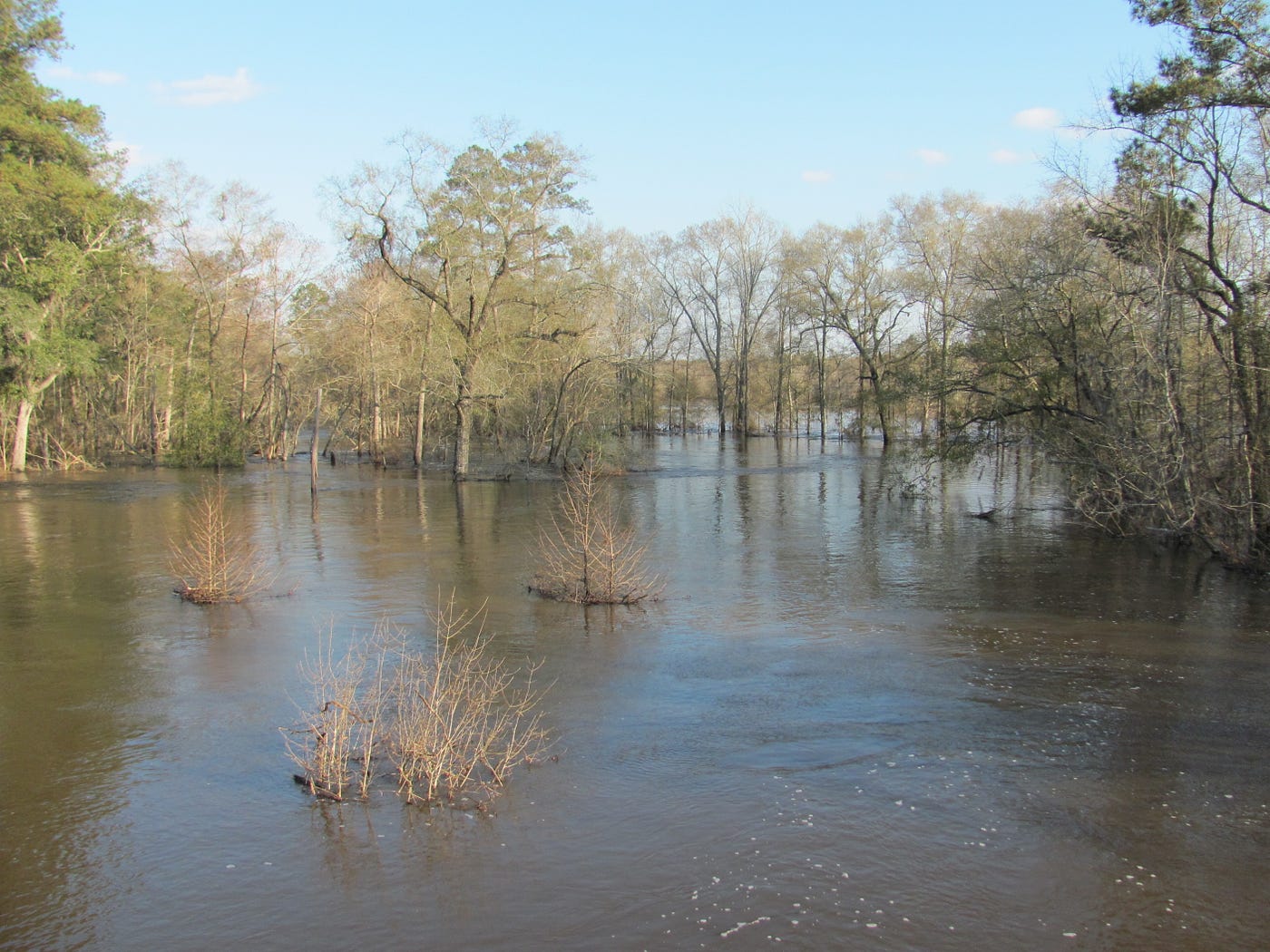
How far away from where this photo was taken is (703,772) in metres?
8.94

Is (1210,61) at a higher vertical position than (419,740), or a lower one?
higher

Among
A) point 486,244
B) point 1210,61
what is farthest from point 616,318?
point 1210,61

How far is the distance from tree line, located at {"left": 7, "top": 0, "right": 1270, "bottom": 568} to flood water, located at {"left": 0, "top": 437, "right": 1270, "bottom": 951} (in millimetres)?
4298

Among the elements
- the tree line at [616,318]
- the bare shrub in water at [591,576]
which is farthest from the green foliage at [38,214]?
the bare shrub in water at [591,576]

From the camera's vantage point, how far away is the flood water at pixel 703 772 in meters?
6.54

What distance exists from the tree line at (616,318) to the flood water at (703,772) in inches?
169

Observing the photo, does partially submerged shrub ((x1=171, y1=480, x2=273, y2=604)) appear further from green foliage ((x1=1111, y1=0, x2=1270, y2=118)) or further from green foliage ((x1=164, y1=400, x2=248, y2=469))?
green foliage ((x1=164, y1=400, x2=248, y2=469))

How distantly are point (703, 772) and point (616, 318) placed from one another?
3970cm

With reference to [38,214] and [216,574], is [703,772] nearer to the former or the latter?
[216,574]

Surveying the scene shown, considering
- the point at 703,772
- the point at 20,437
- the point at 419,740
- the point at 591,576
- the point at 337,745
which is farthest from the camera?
the point at 20,437

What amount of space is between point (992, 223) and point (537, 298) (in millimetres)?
23906

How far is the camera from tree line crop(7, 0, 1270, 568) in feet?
59.0

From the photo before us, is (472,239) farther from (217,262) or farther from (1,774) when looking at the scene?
(1,774)

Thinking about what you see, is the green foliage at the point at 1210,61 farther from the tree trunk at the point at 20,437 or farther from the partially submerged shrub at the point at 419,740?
the tree trunk at the point at 20,437
